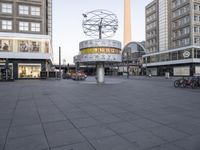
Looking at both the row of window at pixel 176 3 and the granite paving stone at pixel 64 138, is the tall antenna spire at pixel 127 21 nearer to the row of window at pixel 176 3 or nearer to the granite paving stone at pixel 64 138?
the row of window at pixel 176 3

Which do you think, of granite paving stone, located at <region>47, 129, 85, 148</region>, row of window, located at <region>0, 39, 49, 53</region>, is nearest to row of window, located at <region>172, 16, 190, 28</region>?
row of window, located at <region>0, 39, 49, 53</region>

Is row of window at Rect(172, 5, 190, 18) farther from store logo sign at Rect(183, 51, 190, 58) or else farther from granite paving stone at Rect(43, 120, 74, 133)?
granite paving stone at Rect(43, 120, 74, 133)

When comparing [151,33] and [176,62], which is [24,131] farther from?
[151,33]

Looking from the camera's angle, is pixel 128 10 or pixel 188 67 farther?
pixel 128 10

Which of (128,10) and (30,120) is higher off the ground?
(128,10)

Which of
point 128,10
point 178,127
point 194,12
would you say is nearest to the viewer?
point 178,127

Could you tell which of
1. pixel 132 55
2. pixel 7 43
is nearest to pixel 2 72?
pixel 7 43

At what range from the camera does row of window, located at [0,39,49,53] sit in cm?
3662

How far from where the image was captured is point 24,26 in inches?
1513

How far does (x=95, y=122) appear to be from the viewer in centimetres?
605

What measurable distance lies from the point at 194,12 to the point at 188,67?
55.0ft

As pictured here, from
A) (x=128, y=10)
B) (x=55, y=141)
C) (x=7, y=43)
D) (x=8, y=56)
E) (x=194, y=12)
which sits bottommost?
(x=55, y=141)

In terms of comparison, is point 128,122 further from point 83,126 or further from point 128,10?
point 128,10

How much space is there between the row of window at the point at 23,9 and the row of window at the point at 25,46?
6.55 metres
